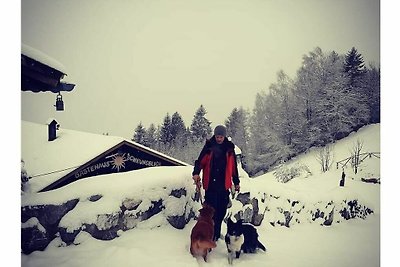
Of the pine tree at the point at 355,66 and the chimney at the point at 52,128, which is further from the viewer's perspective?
the pine tree at the point at 355,66

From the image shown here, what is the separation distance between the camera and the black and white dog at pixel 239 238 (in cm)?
355

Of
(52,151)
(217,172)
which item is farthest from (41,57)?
(217,172)

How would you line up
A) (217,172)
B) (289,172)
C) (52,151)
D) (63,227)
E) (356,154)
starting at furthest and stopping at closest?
(356,154) < (289,172) < (217,172) < (52,151) < (63,227)

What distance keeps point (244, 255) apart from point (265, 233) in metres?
0.28

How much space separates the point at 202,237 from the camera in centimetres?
350

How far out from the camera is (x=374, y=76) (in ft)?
13.3

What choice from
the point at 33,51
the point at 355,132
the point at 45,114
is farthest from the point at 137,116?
the point at 355,132

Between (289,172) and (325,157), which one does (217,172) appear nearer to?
(289,172)

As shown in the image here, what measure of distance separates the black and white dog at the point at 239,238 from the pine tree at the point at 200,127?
0.71 meters

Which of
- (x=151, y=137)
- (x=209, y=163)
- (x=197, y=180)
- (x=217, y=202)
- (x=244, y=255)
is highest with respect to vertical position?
(x=151, y=137)

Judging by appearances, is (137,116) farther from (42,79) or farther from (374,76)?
(374,76)

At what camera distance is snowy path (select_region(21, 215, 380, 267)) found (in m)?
3.51

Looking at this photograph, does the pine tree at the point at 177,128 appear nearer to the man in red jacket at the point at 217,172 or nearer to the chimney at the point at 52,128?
the man in red jacket at the point at 217,172

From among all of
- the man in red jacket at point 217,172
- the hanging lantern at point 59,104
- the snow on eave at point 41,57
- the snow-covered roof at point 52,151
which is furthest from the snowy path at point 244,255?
the snow on eave at point 41,57
